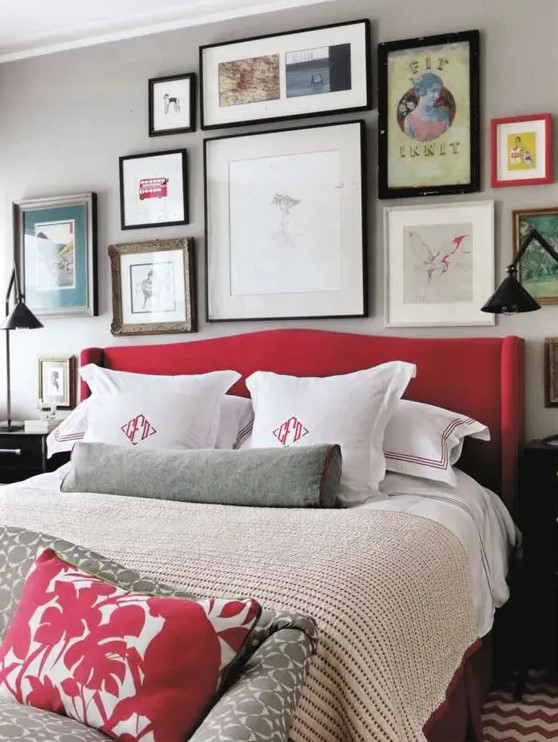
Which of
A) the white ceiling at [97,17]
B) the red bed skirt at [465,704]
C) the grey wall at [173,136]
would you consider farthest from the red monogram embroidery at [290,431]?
the white ceiling at [97,17]

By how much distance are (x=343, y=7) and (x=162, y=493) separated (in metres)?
2.04

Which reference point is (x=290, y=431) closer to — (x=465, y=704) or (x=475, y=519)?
(x=475, y=519)

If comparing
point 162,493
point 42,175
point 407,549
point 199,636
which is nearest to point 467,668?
point 407,549

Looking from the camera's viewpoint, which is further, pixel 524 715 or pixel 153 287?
pixel 153 287

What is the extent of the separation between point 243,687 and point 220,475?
1.19 meters

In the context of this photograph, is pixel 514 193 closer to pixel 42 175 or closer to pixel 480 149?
pixel 480 149

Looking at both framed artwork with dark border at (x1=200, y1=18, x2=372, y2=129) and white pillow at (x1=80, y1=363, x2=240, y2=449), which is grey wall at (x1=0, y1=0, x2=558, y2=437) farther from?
white pillow at (x1=80, y1=363, x2=240, y2=449)

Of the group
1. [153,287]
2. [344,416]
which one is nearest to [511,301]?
[344,416]

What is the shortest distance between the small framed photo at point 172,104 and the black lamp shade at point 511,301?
1.54m

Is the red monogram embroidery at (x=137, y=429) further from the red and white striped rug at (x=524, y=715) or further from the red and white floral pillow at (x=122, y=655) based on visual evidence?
the red and white floral pillow at (x=122, y=655)

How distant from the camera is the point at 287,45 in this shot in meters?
3.14

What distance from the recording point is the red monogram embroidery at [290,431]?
2512mm

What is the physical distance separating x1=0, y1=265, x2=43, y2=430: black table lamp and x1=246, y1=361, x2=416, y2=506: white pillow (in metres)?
1.20

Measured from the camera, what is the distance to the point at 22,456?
3264 mm
